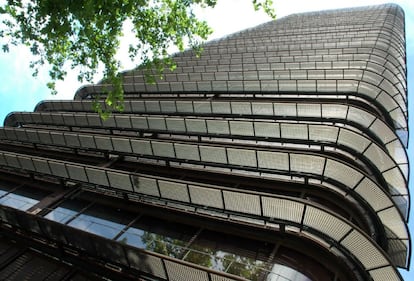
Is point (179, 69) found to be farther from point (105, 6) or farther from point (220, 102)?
point (105, 6)

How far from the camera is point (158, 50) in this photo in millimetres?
18938

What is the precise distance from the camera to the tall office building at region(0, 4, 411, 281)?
10.6 meters

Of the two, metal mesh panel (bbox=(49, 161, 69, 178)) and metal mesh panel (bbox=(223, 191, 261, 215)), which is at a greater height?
metal mesh panel (bbox=(49, 161, 69, 178))

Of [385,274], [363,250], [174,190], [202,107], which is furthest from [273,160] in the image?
[202,107]

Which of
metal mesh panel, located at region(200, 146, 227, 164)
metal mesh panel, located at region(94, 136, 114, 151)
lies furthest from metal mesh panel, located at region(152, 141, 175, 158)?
metal mesh panel, located at region(94, 136, 114, 151)

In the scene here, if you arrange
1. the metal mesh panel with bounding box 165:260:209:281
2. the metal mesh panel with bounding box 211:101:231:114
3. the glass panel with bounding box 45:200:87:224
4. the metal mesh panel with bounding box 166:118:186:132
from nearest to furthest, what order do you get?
1. the metal mesh panel with bounding box 165:260:209:281
2. the glass panel with bounding box 45:200:87:224
3. the metal mesh panel with bounding box 166:118:186:132
4. the metal mesh panel with bounding box 211:101:231:114

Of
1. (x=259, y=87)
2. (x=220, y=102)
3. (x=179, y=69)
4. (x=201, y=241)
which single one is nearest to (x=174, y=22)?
(x=220, y=102)

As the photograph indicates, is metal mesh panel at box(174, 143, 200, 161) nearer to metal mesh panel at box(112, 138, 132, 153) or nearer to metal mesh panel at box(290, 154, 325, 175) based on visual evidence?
metal mesh panel at box(112, 138, 132, 153)

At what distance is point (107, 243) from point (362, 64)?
18.9 m

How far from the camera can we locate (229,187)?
13.9 metres

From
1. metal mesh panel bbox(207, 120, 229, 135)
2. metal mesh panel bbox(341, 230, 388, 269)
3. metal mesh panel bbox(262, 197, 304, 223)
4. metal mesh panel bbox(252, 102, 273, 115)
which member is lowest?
metal mesh panel bbox(341, 230, 388, 269)

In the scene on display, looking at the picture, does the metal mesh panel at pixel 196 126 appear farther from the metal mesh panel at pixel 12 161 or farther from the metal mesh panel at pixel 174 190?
the metal mesh panel at pixel 12 161

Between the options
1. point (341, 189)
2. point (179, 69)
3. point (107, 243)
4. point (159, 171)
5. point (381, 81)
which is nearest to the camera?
point (107, 243)

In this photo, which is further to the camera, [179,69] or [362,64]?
[179,69]
